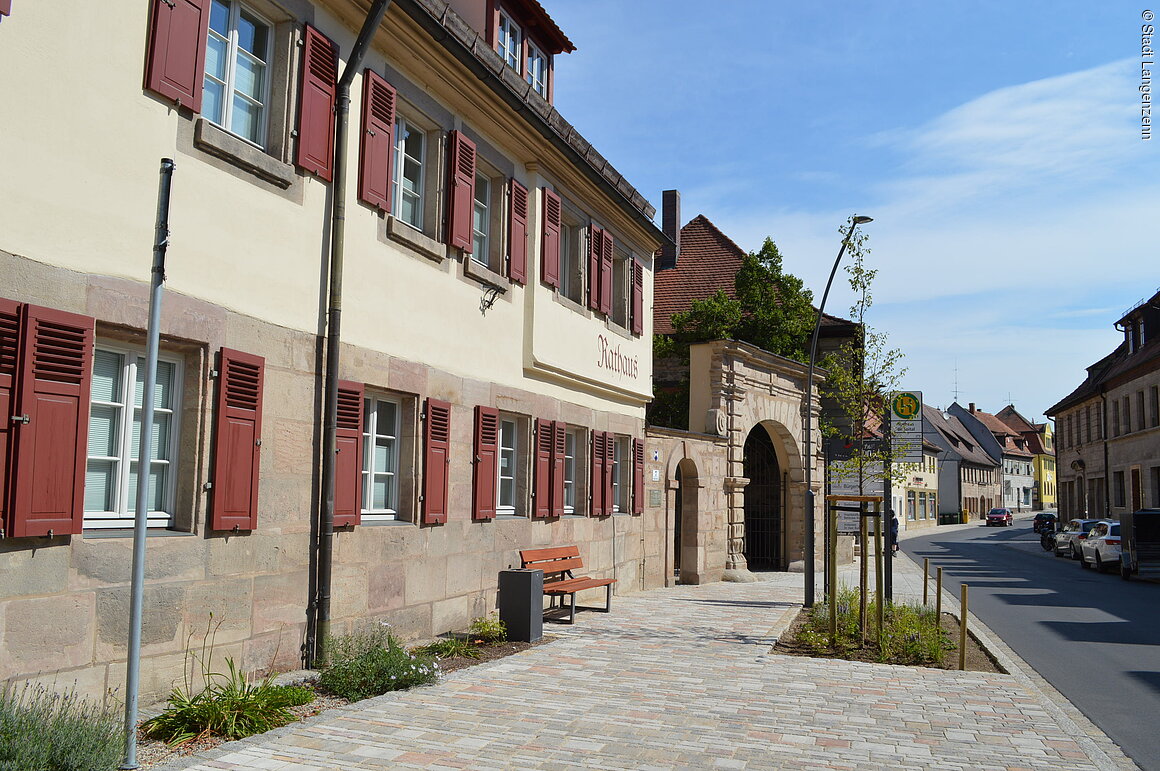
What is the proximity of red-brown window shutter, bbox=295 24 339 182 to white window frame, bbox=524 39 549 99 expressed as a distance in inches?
253

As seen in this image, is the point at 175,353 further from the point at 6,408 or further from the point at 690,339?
the point at 690,339

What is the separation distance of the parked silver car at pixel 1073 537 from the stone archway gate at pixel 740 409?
11.6 m

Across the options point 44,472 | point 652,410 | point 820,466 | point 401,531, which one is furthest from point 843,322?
point 44,472

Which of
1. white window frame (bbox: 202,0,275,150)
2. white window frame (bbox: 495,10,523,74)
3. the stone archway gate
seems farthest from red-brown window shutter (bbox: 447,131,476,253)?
the stone archway gate

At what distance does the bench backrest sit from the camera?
12219 mm

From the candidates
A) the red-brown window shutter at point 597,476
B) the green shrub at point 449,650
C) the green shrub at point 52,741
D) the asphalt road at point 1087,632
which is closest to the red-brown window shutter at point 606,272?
the red-brown window shutter at point 597,476

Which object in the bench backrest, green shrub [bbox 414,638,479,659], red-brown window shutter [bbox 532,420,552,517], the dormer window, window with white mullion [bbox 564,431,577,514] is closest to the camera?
green shrub [bbox 414,638,479,659]

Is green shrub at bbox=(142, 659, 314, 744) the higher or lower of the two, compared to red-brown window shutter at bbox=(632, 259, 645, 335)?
lower

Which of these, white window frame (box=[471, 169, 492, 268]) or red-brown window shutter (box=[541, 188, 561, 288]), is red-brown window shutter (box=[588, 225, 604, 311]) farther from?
white window frame (box=[471, 169, 492, 268])

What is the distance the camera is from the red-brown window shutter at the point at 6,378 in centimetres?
558

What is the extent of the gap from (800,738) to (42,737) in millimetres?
4682

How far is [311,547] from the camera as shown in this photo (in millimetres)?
8391

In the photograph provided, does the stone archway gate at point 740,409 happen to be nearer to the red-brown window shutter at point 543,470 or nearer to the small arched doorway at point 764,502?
the small arched doorway at point 764,502

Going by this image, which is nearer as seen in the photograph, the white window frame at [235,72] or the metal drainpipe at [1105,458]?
the white window frame at [235,72]
